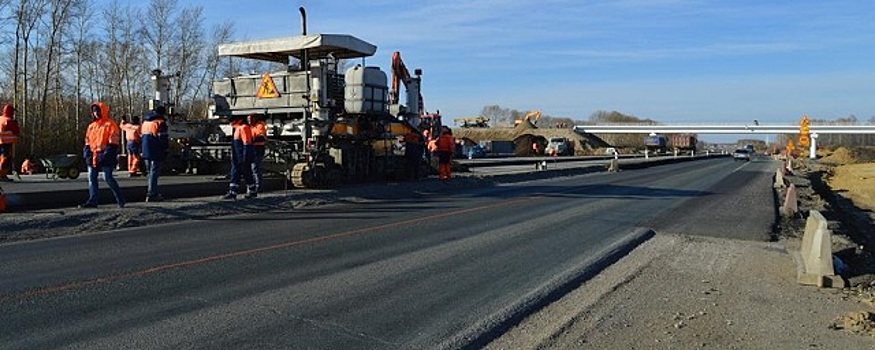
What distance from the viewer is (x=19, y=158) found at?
2928 centimetres

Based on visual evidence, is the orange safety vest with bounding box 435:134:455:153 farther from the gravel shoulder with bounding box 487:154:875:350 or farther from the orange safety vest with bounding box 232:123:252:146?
the gravel shoulder with bounding box 487:154:875:350

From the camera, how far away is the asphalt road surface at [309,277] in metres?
5.46

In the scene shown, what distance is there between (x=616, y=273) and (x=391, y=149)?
43.0 ft

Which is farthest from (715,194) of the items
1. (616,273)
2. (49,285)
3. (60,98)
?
(60,98)

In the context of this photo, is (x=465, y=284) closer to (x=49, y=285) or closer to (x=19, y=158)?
(x=49, y=285)

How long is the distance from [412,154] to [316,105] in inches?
200

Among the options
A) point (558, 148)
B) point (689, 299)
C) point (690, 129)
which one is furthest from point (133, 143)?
point (690, 129)

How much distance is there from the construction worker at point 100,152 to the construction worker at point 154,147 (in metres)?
1.00

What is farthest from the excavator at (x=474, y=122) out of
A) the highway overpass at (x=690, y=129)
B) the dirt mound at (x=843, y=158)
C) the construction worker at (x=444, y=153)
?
the construction worker at (x=444, y=153)

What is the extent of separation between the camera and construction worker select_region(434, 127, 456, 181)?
23.4 m

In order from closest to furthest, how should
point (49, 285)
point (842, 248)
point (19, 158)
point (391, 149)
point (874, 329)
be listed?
1. point (874, 329)
2. point (49, 285)
3. point (842, 248)
4. point (391, 149)
5. point (19, 158)

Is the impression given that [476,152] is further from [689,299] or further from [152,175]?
[689,299]

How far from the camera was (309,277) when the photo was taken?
24.7 feet

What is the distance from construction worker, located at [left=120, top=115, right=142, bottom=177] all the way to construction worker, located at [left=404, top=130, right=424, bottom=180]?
734 cm
